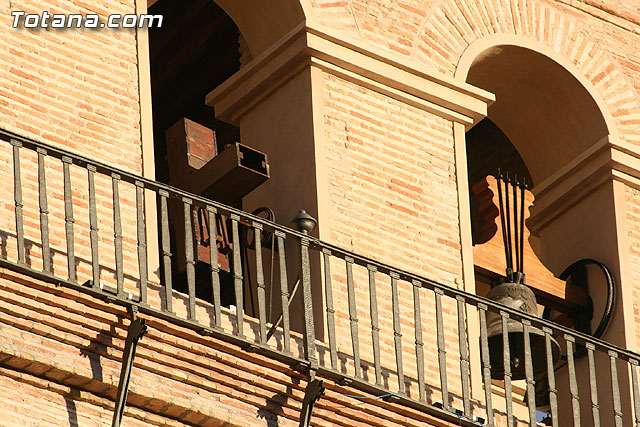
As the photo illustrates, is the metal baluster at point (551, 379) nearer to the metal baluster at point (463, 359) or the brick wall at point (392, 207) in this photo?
the metal baluster at point (463, 359)

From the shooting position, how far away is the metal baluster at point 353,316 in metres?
10.2


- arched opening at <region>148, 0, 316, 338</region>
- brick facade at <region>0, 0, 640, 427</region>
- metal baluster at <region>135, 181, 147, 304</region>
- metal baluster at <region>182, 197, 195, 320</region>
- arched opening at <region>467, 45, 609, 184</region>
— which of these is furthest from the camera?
arched opening at <region>467, 45, 609, 184</region>

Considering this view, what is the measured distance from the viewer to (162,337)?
9539mm

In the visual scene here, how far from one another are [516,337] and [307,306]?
193cm

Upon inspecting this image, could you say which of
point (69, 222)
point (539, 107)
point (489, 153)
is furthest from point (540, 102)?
point (69, 222)

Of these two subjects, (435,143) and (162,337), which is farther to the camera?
(435,143)

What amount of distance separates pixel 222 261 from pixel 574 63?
3210 mm

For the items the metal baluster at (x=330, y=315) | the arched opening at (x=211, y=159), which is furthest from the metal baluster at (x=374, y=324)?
the arched opening at (x=211, y=159)

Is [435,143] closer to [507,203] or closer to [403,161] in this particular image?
[403,161]

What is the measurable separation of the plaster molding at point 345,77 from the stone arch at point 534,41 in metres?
0.17

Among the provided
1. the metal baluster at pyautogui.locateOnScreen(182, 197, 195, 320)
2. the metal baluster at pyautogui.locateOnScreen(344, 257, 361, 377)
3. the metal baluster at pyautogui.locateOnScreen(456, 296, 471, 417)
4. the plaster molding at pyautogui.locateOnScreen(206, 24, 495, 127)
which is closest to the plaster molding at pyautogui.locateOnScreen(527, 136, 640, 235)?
the plaster molding at pyautogui.locateOnScreen(206, 24, 495, 127)

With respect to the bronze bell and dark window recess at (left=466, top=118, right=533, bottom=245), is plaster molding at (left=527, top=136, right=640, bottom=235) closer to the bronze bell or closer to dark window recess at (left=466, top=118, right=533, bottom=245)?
the bronze bell

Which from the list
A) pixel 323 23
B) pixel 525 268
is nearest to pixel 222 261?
pixel 323 23

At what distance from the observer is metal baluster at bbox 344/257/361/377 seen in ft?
33.3
